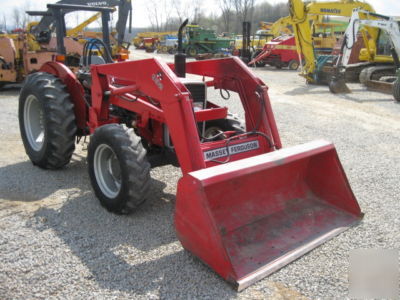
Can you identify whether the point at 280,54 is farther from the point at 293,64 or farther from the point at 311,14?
the point at 311,14

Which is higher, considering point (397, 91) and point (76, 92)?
point (76, 92)

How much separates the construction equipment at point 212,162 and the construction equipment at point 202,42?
26.6 metres

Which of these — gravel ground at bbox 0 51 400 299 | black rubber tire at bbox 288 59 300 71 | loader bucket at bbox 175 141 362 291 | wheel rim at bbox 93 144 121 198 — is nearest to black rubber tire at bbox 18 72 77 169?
gravel ground at bbox 0 51 400 299

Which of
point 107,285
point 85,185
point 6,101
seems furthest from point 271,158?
point 6,101

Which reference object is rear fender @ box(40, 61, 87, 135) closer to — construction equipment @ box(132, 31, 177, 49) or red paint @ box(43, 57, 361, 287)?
red paint @ box(43, 57, 361, 287)

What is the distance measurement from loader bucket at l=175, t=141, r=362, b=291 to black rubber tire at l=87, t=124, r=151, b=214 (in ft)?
2.30

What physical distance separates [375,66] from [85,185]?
13.5 metres

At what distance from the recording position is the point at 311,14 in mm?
14766

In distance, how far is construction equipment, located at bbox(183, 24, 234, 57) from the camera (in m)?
30.4

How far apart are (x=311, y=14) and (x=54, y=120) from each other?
12671mm

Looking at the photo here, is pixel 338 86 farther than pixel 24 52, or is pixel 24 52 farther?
pixel 338 86

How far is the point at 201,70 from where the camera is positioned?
15.5ft

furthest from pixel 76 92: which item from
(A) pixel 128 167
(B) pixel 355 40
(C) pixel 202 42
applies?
(C) pixel 202 42

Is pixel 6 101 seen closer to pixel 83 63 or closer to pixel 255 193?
pixel 83 63
